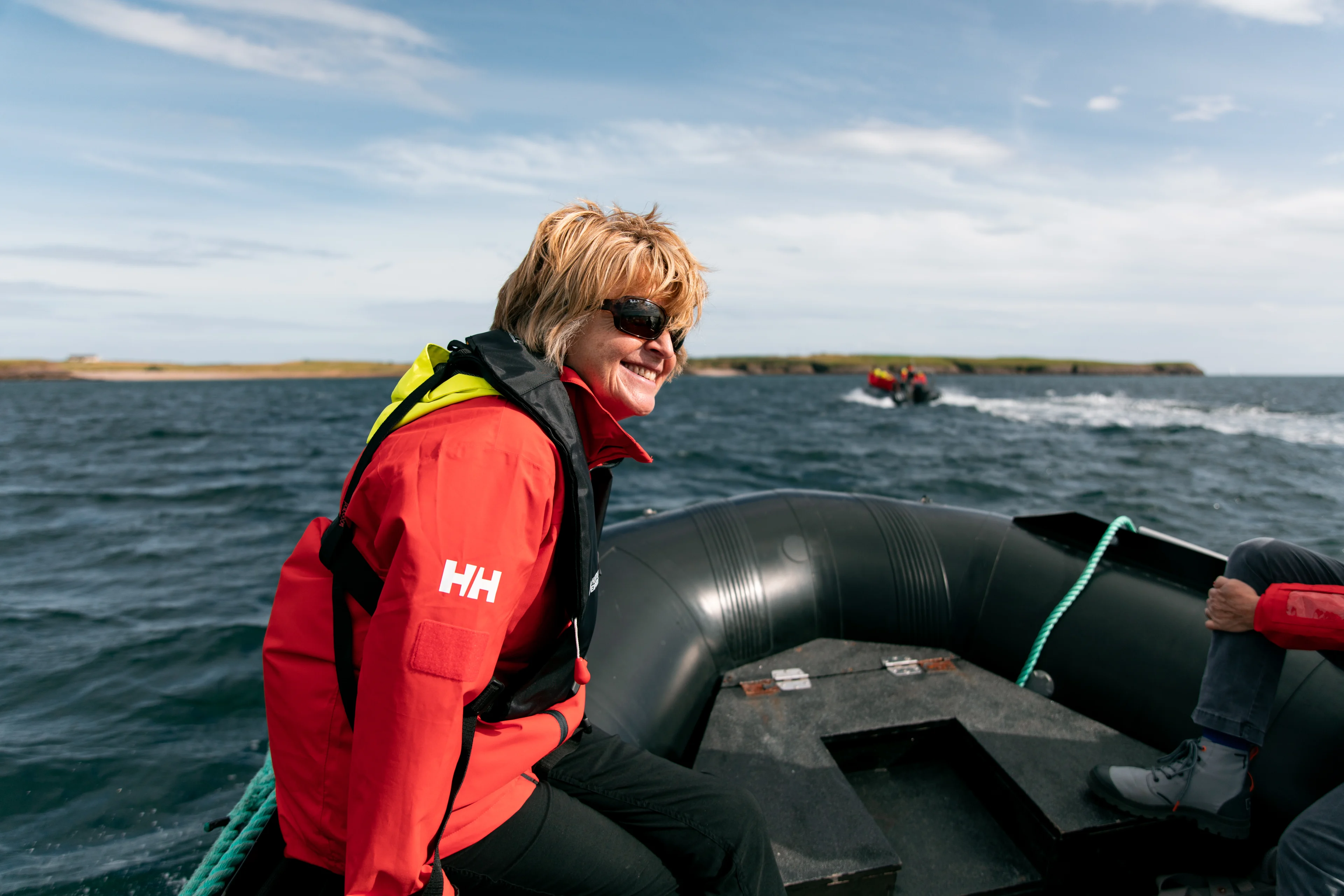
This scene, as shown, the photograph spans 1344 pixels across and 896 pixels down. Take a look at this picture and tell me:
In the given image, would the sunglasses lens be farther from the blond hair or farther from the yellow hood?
the yellow hood

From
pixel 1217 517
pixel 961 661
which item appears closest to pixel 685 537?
pixel 961 661

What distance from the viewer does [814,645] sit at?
290 cm

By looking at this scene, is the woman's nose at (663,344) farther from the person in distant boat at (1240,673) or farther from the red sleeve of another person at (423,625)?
the person in distant boat at (1240,673)

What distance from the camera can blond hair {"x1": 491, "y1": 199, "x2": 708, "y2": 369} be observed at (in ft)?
4.18

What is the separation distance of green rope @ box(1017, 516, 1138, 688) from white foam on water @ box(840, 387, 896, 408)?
26.8 m

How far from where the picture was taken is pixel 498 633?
1.02 m

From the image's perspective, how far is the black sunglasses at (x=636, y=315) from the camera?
1.31 metres

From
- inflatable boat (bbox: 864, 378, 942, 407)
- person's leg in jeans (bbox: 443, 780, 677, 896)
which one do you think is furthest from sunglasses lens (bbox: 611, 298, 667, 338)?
inflatable boat (bbox: 864, 378, 942, 407)

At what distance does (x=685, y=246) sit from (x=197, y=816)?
2.83 meters

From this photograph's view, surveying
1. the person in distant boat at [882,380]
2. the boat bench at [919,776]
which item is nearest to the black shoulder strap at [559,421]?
the boat bench at [919,776]

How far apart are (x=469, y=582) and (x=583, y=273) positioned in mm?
597

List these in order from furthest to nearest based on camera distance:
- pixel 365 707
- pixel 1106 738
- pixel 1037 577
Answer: pixel 1037 577
pixel 1106 738
pixel 365 707

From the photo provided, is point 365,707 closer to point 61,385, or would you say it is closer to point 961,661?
point 961,661

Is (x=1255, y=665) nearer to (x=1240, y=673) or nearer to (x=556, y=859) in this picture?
(x=1240, y=673)
